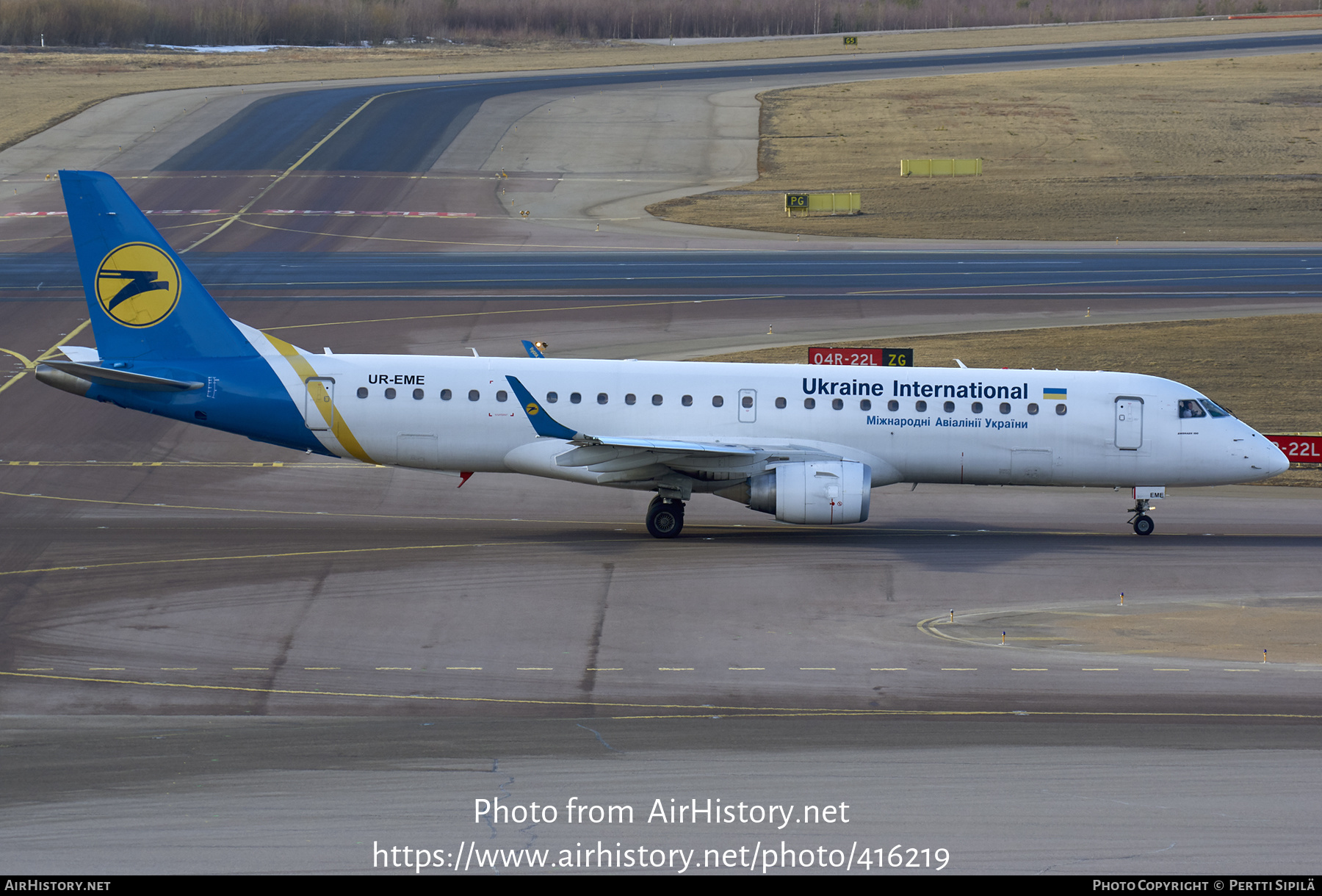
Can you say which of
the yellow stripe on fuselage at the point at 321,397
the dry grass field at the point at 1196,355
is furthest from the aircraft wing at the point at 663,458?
the dry grass field at the point at 1196,355

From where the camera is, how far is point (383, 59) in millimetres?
146625

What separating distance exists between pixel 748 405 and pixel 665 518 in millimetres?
3381

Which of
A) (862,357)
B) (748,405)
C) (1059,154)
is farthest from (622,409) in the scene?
(1059,154)

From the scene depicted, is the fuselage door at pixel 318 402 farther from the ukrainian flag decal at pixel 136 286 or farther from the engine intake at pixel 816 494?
the engine intake at pixel 816 494

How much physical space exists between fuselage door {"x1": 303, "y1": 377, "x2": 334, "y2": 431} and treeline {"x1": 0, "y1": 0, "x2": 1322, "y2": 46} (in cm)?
13406

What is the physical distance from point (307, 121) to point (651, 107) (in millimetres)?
27181

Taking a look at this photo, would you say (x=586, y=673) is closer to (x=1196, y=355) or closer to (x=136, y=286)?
(x=136, y=286)

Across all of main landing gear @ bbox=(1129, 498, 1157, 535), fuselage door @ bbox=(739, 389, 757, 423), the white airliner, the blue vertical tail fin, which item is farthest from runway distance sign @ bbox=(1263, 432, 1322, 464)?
the blue vertical tail fin

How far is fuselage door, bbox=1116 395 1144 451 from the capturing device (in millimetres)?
34375

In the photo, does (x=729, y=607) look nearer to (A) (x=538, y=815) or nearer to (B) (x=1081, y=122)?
(A) (x=538, y=815)

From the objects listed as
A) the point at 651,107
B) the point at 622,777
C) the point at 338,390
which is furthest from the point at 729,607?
the point at 651,107

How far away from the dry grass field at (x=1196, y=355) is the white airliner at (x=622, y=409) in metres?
11.5

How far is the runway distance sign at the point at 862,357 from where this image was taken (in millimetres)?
45531

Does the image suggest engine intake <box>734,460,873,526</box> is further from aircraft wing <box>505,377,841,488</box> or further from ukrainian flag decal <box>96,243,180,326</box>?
ukrainian flag decal <box>96,243,180,326</box>
